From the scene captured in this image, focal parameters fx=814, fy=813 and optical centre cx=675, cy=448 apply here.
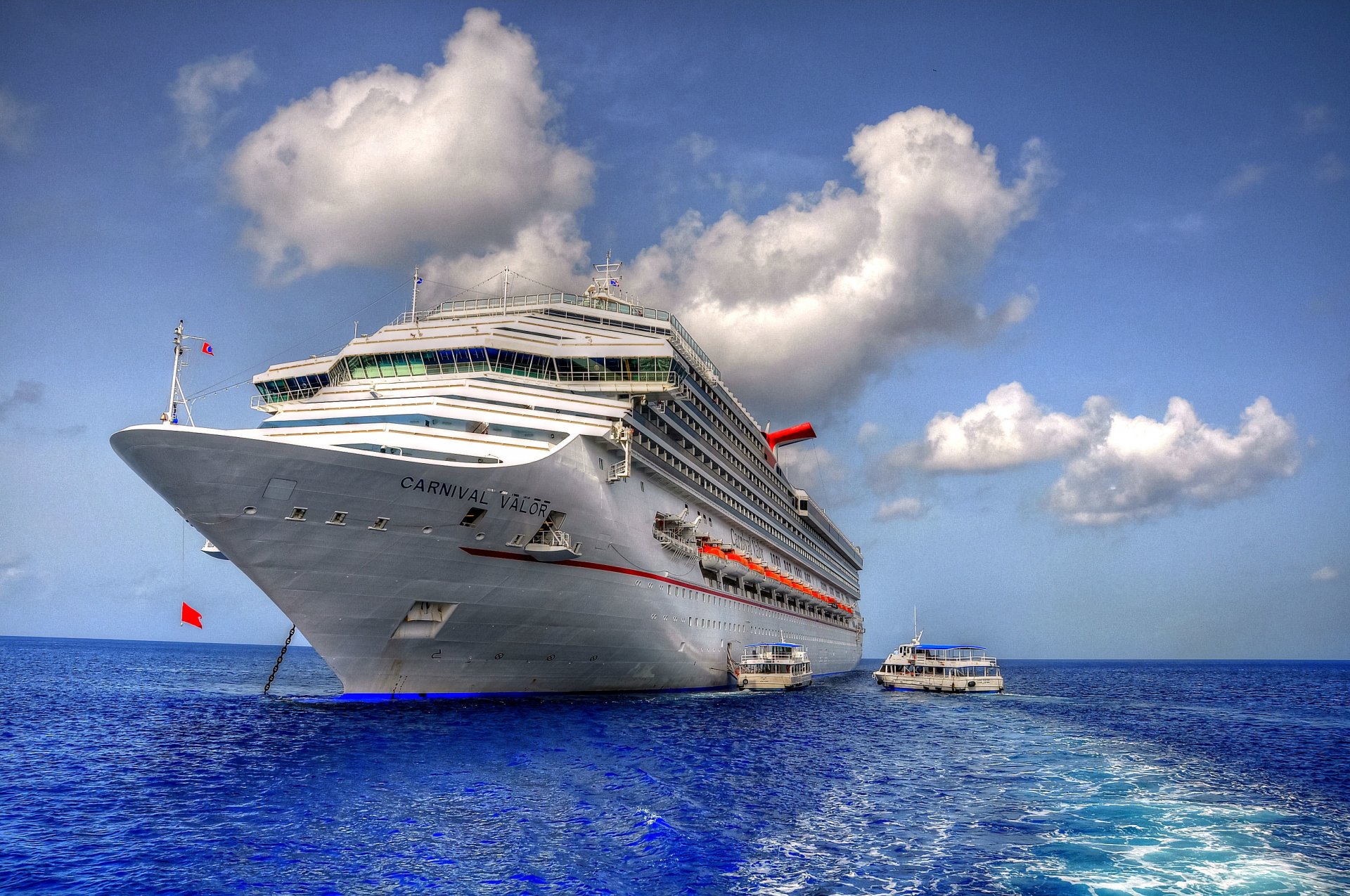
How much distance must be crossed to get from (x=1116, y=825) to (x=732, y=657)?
30.2 m

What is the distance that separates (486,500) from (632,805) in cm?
1217

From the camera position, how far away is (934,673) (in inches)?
2366

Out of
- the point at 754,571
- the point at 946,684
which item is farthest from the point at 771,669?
the point at 946,684

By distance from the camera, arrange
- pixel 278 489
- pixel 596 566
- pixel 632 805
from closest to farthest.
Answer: pixel 632 805, pixel 278 489, pixel 596 566

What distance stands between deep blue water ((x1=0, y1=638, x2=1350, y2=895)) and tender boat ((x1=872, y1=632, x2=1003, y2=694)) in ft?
71.9

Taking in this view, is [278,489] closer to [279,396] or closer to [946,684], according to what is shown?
[279,396]

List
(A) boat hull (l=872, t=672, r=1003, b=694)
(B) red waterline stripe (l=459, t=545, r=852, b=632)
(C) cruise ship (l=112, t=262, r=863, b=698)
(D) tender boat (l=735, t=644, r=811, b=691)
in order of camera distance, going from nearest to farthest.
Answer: (C) cruise ship (l=112, t=262, r=863, b=698) → (B) red waterline stripe (l=459, t=545, r=852, b=632) → (D) tender boat (l=735, t=644, r=811, b=691) → (A) boat hull (l=872, t=672, r=1003, b=694)

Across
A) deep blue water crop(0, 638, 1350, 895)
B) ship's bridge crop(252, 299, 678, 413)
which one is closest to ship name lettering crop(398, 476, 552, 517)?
deep blue water crop(0, 638, 1350, 895)

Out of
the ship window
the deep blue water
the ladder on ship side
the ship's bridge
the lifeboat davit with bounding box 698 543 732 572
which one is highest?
the ship's bridge

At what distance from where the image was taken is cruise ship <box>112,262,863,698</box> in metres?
24.2

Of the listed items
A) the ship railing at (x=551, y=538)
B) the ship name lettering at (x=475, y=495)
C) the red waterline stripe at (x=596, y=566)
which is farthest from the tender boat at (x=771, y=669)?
the ship name lettering at (x=475, y=495)

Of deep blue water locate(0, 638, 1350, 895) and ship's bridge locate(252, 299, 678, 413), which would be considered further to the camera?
ship's bridge locate(252, 299, 678, 413)

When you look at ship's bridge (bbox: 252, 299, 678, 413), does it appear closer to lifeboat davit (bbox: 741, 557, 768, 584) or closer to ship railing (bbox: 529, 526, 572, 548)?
ship railing (bbox: 529, 526, 572, 548)

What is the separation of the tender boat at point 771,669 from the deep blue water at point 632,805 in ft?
38.5
